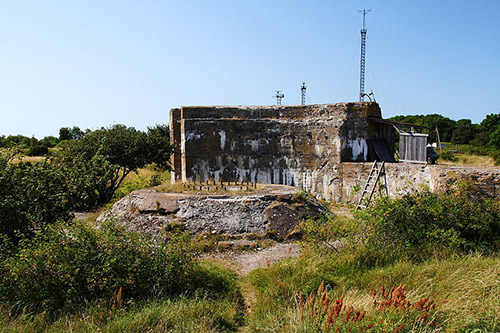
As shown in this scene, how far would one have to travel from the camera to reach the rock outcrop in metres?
8.68

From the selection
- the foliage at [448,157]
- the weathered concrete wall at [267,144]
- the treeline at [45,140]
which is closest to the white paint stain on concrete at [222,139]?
the weathered concrete wall at [267,144]

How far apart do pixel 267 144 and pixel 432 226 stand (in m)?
9.08

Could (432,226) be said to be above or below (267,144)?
below

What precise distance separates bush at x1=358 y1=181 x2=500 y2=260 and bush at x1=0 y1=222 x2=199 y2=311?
11.8 feet

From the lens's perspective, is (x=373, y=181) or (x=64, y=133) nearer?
(x=373, y=181)

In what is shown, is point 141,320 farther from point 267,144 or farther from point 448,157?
point 448,157

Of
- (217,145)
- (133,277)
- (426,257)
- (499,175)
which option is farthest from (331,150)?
(133,277)

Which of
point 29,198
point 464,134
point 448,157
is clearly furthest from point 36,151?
point 464,134

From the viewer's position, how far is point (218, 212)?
8906 mm

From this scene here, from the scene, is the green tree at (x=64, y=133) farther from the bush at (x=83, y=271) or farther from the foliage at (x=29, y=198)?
the bush at (x=83, y=271)

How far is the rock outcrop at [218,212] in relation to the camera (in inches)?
342

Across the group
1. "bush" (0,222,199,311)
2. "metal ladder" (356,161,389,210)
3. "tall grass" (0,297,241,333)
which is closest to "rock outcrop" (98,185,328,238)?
"bush" (0,222,199,311)

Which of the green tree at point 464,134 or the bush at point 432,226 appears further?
the green tree at point 464,134

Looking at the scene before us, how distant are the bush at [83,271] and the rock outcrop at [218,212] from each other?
2.99 m
